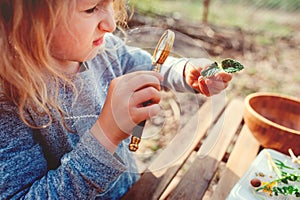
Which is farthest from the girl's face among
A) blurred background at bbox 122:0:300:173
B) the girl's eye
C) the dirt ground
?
the dirt ground

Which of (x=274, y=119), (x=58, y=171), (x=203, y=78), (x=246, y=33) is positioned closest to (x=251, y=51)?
(x=246, y=33)

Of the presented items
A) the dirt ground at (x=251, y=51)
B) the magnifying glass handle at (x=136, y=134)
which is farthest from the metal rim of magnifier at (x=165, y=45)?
the dirt ground at (x=251, y=51)

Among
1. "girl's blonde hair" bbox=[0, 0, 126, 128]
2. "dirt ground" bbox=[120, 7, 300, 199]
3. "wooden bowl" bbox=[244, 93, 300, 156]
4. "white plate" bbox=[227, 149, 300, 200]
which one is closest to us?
"girl's blonde hair" bbox=[0, 0, 126, 128]

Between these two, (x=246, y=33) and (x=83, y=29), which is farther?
(x=246, y=33)

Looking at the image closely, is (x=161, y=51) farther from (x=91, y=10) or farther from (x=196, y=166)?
(x=196, y=166)

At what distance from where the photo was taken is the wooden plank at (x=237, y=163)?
2.34ft

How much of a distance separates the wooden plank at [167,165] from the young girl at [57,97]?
0.42 ft

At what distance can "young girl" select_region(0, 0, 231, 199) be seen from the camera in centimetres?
55

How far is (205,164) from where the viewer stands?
812 millimetres

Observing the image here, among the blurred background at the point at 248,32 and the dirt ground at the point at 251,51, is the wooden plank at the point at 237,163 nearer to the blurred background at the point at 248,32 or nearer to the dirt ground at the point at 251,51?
the dirt ground at the point at 251,51

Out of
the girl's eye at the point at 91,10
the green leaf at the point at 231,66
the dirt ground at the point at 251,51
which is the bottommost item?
the dirt ground at the point at 251,51

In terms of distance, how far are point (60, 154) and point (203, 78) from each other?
1.04 feet

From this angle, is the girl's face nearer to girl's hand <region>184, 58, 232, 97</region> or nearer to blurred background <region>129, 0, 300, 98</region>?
girl's hand <region>184, 58, 232, 97</region>

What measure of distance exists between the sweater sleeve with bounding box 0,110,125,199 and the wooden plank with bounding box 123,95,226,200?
0.14 m
